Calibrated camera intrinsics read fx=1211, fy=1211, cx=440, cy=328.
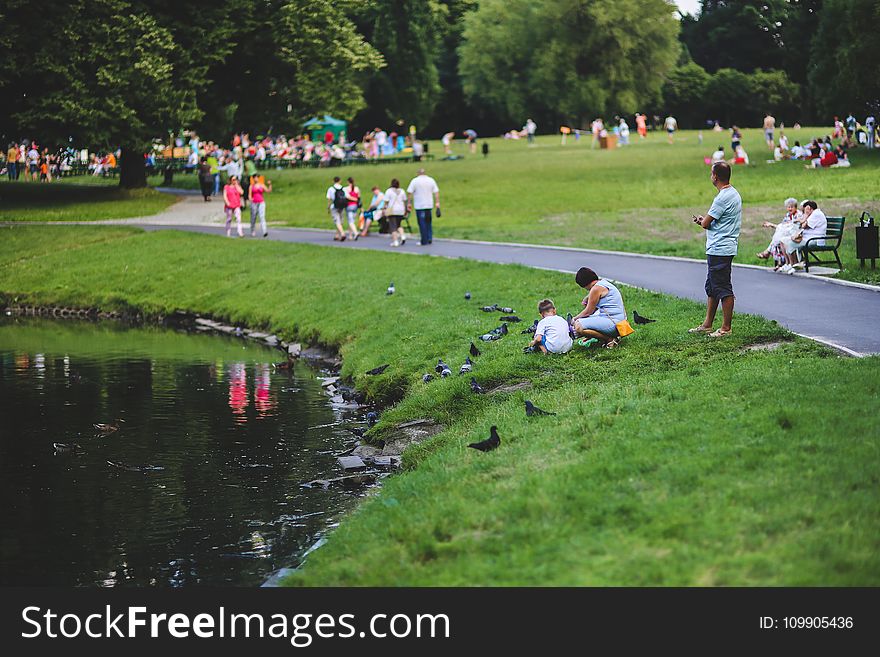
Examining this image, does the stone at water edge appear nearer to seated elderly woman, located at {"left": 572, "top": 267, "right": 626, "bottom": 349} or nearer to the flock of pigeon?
the flock of pigeon

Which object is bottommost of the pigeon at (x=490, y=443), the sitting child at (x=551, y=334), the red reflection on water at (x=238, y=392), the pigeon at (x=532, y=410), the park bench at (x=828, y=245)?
the red reflection on water at (x=238, y=392)

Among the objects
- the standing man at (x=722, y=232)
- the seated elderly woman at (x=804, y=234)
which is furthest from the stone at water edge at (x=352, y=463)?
the seated elderly woman at (x=804, y=234)

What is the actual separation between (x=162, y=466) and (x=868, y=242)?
14.1 m

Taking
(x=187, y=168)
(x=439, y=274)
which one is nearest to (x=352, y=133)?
(x=187, y=168)

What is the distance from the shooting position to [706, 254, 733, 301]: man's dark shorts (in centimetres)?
1520

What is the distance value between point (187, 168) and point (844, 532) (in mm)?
65082

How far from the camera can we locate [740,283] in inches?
868

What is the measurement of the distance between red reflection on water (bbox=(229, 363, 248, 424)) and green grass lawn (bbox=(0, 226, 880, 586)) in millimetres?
1883

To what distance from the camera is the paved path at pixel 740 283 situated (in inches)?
651

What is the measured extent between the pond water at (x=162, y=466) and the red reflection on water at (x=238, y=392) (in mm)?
31

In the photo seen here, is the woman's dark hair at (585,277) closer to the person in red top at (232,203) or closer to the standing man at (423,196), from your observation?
the standing man at (423,196)

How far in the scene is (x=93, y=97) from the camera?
139 feet

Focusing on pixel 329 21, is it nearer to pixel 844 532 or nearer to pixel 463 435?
pixel 463 435

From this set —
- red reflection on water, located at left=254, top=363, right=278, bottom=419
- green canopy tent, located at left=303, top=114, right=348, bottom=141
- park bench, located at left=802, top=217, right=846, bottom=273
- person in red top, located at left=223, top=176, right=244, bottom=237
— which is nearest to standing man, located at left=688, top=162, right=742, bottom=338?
red reflection on water, located at left=254, top=363, right=278, bottom=419
